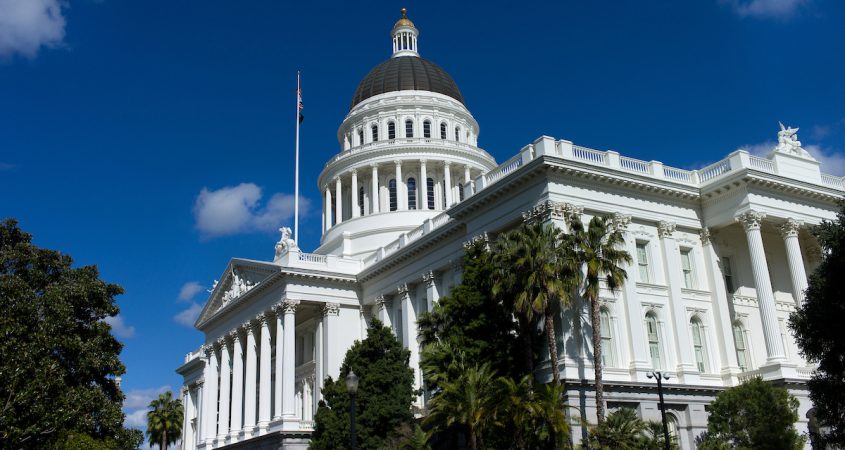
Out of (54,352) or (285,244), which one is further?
(285,244)

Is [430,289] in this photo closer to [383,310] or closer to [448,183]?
[383,310]

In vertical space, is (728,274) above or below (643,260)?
below

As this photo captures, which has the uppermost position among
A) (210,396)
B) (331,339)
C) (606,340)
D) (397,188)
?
(397,188)

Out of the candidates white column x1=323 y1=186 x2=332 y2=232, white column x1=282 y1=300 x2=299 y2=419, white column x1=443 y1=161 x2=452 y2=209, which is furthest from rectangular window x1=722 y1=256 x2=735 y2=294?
white column x1=323 y1=186 x2=332 y2=232

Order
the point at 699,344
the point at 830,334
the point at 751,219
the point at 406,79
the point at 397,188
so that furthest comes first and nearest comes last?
1. the point at 406,79
2. the point at 397,188
3. the point at 699,344
4. the point at 751,219
5. the point at 830,334

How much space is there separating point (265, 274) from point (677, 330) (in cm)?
2812

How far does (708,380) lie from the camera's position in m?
39.4

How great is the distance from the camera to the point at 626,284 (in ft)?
128

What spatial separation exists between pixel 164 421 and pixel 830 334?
6367cm

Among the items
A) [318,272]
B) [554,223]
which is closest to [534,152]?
[554,223]

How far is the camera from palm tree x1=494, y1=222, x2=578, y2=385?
33.3 metres

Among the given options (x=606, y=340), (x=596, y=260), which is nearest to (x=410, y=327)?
(x=606, y=340)

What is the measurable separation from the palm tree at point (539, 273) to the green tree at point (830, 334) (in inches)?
343

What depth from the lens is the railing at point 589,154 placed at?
1575 inches
